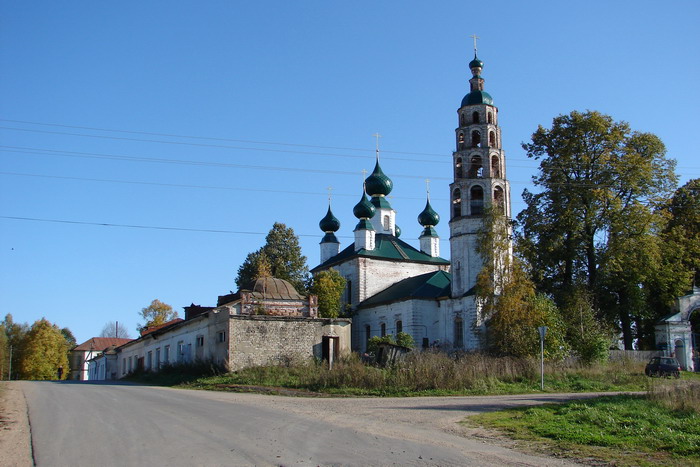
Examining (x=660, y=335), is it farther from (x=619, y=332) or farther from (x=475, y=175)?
(x=475, y=175)

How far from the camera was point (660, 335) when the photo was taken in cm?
3794

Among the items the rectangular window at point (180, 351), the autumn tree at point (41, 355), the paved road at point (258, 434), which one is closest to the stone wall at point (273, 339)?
the rectangular window at point (180, 351)

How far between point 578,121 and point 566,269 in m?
8.07

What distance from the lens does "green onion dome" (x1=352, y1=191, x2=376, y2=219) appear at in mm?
54656

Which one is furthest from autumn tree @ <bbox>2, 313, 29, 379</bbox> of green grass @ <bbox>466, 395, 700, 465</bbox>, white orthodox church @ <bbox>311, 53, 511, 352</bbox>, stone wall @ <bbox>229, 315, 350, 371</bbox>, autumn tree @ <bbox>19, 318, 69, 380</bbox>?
green grass @ <bbox>466, 395, 700, 465</bbox>

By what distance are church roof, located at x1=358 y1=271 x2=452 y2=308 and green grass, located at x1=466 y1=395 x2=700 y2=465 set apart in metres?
27.6

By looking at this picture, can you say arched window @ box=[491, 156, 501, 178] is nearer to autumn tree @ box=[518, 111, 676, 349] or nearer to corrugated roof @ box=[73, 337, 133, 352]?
autumn tree @ box=[518, 111, 676, 349]

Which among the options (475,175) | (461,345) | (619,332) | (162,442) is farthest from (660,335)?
(162,442)

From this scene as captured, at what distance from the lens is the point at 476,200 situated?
136ft

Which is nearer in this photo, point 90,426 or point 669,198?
point 90,426

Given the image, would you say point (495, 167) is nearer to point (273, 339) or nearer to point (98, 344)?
point (273, 339)

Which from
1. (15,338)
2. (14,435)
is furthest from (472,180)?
(15,338)

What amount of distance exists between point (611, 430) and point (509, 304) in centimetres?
1955

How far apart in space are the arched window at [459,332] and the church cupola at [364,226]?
44.5 ft
